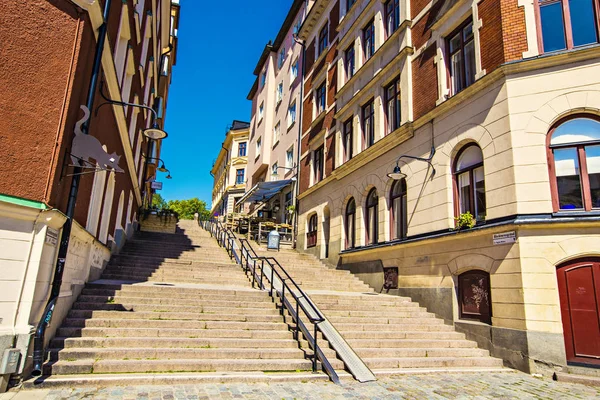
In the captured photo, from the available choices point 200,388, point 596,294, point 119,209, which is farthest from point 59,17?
point 596,294

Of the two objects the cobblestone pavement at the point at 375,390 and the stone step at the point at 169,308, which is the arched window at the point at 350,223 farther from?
the cobblestone pavement at the point at 375,390

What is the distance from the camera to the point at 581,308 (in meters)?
8.26

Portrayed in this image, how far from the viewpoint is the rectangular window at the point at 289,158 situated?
2686 centimetres

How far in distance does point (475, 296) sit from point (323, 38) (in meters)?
18.8

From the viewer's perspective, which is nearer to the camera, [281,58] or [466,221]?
[466,221]

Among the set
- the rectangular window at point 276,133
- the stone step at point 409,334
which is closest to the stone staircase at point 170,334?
the stone step at point 409,334

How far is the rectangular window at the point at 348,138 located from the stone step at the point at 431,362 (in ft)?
37.3

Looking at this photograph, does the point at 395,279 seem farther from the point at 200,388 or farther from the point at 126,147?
the point at 126,147

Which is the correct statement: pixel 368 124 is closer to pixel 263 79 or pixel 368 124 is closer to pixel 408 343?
pixel 408 343

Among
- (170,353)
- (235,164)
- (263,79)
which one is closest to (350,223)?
(170,353)

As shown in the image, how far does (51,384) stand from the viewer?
5941 millimetres

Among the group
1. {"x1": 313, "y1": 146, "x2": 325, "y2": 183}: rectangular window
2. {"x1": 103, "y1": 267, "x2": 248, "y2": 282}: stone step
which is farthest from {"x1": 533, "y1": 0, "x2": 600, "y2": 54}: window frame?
{"x1": 313, "y1": 146, "x2": 325, "y2": 183}: rectangular window

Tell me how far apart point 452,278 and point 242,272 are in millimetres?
7164

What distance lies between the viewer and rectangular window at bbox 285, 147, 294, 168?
26.9 metres
